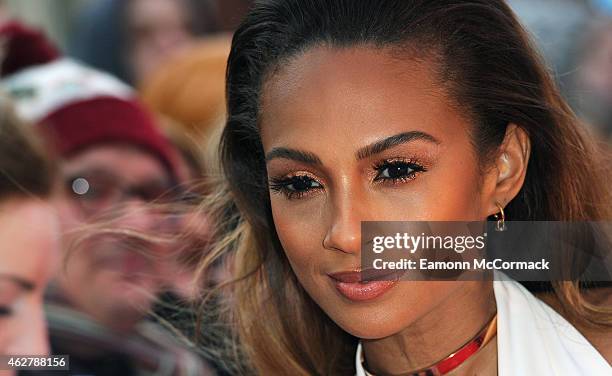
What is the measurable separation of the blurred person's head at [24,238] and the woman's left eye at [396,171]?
2.35 ft

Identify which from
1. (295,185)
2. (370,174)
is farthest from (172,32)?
(370,174)

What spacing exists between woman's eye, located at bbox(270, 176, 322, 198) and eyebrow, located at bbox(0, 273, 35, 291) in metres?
0.53

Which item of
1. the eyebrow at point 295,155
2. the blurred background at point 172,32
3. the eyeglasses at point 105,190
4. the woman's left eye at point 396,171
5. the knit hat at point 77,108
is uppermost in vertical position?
the blurred background at point 172,32

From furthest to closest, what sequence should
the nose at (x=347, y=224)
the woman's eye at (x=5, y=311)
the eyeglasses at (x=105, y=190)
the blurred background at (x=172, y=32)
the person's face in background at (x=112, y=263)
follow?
1. the blurred background at (x=172, y=32)
2. the eyeglasses at (x=105, y=190)
3. the person's face in background at (x=112, y=263)
4. the woman's eye at (x=5, y=311)
5. the nose at (x=347, y=224)

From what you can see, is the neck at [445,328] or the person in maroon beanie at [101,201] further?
the person in maroon beanie at [101,201]

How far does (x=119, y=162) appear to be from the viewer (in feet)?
9.55

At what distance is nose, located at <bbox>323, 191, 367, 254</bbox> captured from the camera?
5.25ft

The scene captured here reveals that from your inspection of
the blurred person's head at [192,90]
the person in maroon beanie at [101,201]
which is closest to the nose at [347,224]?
the person in maroon beanie at [101,201]

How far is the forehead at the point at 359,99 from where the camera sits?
161 cm

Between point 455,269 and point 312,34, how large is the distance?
1.37 ft

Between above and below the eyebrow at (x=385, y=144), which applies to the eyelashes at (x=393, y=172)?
below

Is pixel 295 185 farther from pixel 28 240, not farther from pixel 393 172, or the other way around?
pixel 28 240

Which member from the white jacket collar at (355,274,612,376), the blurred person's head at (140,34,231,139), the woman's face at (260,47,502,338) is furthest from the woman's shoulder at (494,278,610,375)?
the blurred person's head at (140,34,231,139)

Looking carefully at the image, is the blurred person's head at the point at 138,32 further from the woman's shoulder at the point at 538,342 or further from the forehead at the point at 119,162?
the woman's shoulder at the point at 538,342
